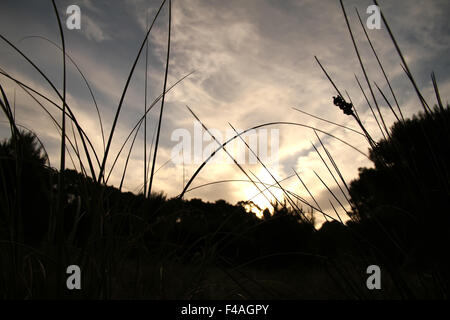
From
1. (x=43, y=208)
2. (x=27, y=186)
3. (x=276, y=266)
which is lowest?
(x=276, y=266)

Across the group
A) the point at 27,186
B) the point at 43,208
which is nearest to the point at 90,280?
the point at 43,208

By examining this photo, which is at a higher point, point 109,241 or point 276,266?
point 109,241

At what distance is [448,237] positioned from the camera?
60cm

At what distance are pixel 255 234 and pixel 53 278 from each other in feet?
16.7

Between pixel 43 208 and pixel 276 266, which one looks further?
pixel 276 266

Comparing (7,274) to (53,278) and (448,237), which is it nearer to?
(53,278)

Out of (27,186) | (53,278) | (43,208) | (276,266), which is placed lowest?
(276,266)

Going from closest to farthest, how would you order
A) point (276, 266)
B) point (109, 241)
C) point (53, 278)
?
point (109, 241)
point (53, 278)
point (276, 266)
